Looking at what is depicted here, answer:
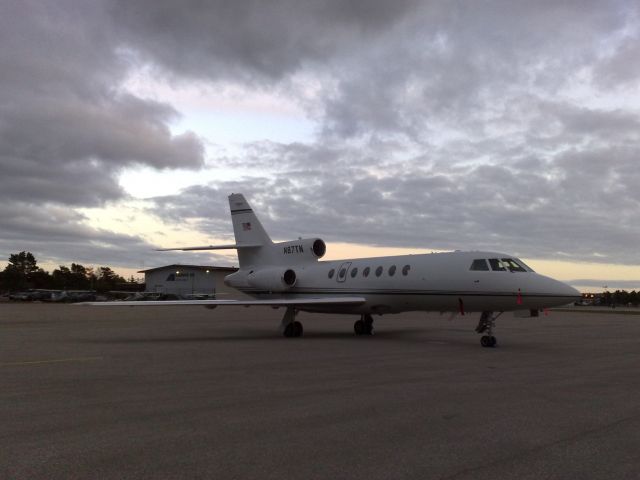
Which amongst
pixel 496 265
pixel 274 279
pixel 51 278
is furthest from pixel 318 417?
pixel 51 278

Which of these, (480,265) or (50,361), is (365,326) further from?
(50,361)

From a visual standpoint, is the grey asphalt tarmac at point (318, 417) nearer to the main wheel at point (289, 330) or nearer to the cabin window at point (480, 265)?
the cabin window at point (480, 265)

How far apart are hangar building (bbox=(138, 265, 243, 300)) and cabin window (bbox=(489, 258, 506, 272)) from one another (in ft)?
226

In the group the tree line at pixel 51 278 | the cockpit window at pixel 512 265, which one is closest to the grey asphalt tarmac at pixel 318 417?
the cockpit window at pixel 512 265

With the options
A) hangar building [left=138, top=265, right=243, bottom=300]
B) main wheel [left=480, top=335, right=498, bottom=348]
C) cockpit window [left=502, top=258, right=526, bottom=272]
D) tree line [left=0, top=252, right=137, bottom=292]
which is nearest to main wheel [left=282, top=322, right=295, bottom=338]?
main wheel [left=480, top=335, right=498, bottom=348]

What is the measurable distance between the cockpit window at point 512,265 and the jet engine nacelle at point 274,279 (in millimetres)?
8870

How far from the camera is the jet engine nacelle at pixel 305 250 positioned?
2262 centimetres

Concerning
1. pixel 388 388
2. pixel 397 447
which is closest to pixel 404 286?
pixel 388 388

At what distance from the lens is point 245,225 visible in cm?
2503

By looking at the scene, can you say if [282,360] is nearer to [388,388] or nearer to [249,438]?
[388,388]

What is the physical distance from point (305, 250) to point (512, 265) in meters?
9.50

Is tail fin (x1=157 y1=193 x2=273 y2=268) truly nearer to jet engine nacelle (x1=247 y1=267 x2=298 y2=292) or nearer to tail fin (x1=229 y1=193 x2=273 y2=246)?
tail fin (x1=229 y1=193 x2=273 y2=246)

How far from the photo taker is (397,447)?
5.04 meters

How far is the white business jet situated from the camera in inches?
587
